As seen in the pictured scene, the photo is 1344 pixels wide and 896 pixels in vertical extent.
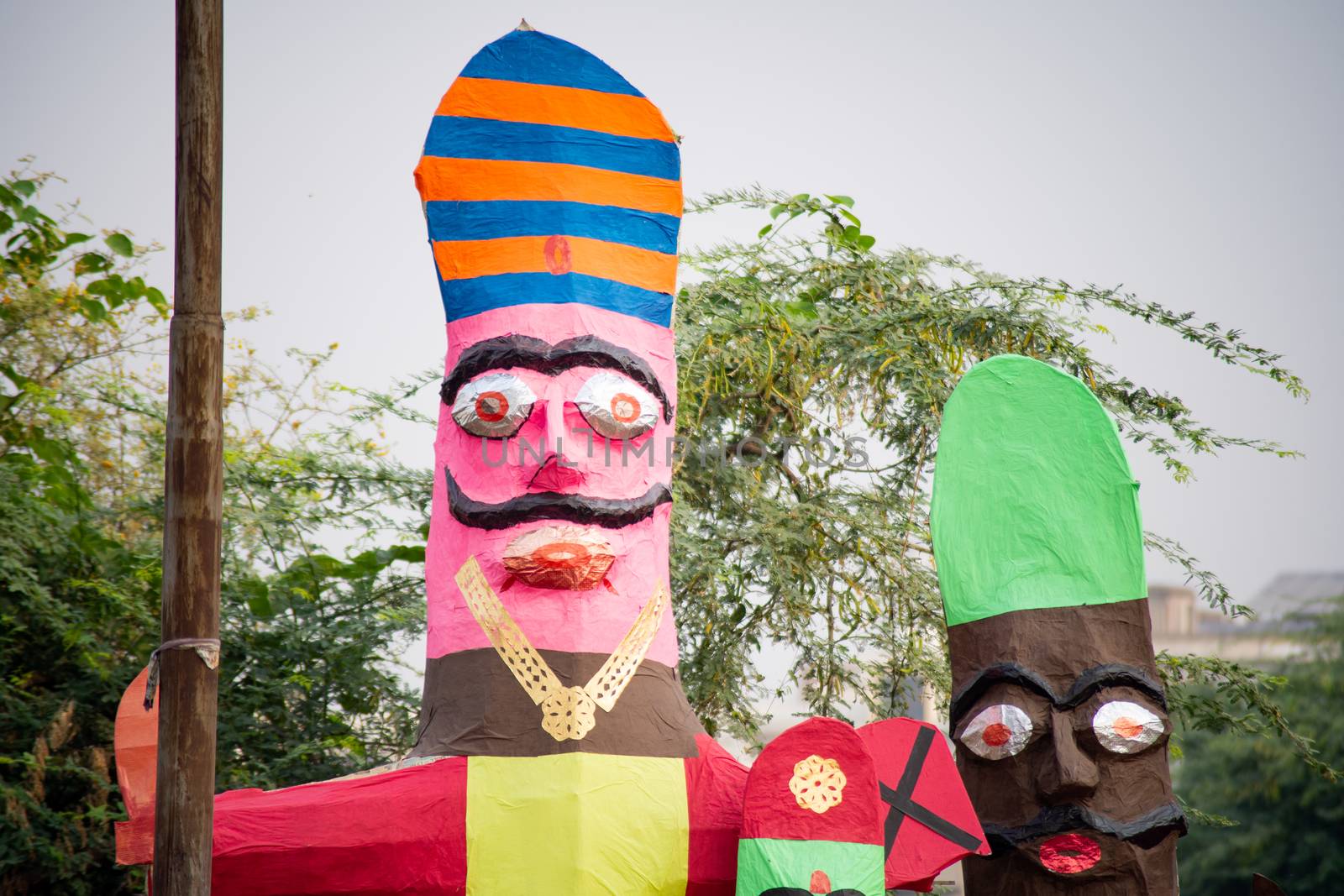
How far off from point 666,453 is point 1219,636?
9.24 meters

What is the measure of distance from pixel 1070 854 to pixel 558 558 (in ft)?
5.99

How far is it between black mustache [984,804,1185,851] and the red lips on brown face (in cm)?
155

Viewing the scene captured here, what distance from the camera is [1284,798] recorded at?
15883 mm

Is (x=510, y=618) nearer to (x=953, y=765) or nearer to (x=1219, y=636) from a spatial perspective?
(x=953, y=765)

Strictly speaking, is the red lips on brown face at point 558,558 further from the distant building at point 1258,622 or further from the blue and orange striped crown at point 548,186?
the distant building at point 1258,622

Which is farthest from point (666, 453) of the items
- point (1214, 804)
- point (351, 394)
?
point (1214, 804)

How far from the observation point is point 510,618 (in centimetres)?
443

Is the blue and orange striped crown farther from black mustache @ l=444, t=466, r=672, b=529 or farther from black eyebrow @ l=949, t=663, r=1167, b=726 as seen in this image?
black eyebrow @ l=949, t=663, r=1167, b=726

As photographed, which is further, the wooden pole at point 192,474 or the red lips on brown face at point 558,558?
the red lips on brown face at point 558,558

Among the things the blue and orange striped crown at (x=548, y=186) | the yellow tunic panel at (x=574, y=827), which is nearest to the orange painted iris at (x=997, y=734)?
the yellow tunic panel at (x=574, y=827)

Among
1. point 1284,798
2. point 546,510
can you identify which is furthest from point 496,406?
point 1284,798

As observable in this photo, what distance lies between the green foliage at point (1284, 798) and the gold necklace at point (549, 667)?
12.6m

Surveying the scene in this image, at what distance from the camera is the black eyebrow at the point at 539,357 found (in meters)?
4.58

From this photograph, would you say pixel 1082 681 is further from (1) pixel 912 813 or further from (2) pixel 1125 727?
(1) pixel 912 813
